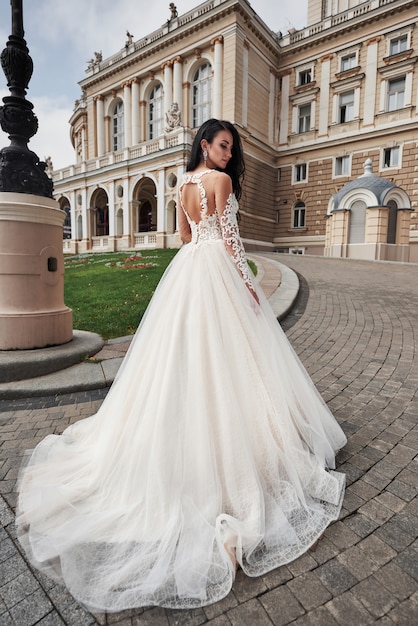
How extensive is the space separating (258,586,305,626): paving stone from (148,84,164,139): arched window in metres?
33.8

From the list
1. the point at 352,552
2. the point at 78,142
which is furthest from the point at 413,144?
the point at 78,142

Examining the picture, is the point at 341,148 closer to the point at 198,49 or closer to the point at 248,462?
the point at 198,49

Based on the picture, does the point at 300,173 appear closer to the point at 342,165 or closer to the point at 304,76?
the point at 342,165

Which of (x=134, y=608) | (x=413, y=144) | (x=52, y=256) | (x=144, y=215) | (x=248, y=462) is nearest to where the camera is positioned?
(x=134, y=608)

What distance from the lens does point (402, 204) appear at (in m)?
19.2

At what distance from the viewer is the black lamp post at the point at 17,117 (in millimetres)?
4047

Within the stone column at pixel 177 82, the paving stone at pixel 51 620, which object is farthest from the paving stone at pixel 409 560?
the stone column at pixel 177 82

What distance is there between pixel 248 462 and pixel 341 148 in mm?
29216

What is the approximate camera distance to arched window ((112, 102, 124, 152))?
33.5 m

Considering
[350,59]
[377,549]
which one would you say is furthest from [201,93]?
[377,549]

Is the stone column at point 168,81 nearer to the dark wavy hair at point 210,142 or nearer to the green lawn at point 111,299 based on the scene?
the green lawn at point 111,299

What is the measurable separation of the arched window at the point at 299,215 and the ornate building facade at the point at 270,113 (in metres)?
0.08

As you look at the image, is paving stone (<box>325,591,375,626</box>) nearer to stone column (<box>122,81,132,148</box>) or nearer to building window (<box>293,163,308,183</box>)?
building window (<box>293,163,308,183</box>)

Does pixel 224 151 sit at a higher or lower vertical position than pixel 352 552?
higher
